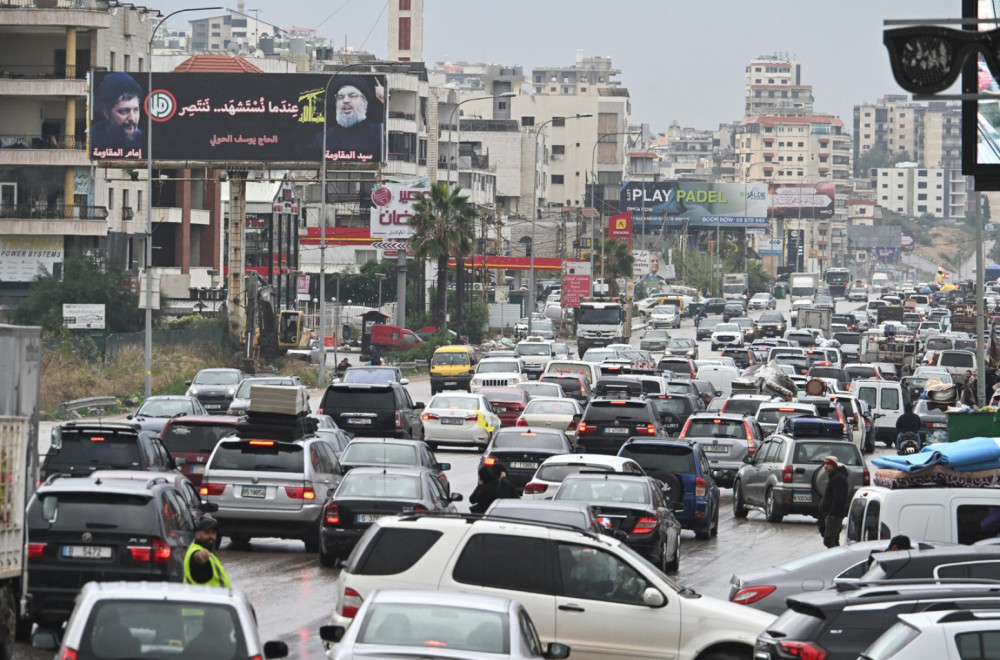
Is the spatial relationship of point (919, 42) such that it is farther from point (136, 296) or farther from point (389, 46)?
point (389, 46)

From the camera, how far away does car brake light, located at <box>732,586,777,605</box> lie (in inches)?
620

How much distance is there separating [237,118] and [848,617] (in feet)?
208

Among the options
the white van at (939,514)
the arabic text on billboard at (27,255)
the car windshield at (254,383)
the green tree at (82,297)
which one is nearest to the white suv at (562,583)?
the white van at (939,514)

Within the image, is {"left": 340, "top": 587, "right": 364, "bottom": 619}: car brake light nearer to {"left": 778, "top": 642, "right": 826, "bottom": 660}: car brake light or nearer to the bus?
{"left": 778, "top": 642, "right": 826, "bottom": 660}: car brake light

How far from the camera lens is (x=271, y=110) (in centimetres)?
7269

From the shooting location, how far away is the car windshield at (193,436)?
26938mm

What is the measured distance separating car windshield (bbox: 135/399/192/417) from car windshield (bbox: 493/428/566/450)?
7745mm

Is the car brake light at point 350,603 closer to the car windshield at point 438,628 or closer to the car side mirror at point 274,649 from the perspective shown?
the car side mirror at point 274,649

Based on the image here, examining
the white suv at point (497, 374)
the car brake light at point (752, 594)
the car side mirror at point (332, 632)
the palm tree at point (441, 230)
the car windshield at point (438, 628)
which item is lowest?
the white suv at point (497, 374)

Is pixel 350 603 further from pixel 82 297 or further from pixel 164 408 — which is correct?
pixel 82 297

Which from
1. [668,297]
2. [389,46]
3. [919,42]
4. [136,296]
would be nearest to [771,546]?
[919,42]

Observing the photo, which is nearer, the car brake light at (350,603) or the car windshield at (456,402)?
the car brake light at (350,603)

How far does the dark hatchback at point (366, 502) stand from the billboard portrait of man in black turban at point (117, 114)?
52971 millimetres

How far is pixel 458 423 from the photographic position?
3909 cm
